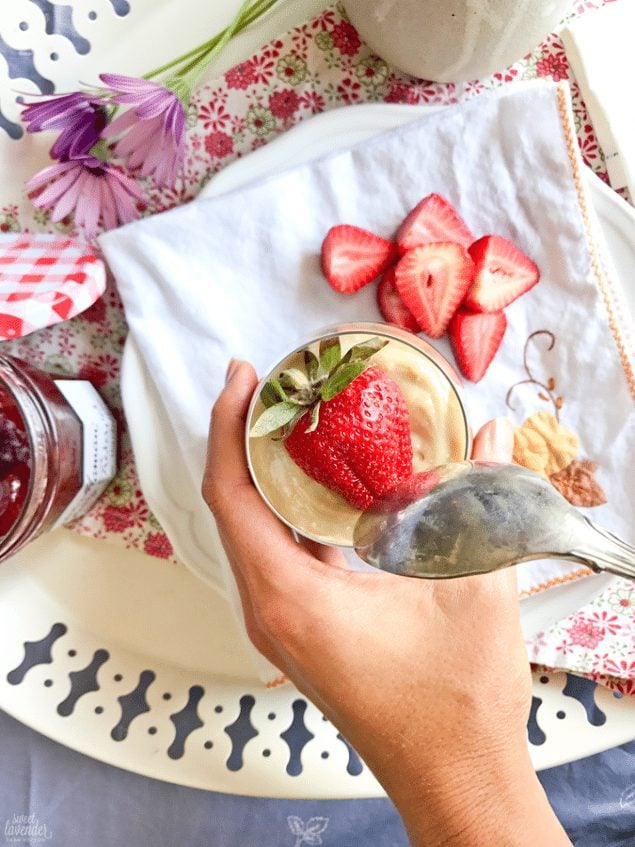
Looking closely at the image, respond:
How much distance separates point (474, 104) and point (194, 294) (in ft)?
1.06

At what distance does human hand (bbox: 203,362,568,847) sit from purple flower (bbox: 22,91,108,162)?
13.0 inches

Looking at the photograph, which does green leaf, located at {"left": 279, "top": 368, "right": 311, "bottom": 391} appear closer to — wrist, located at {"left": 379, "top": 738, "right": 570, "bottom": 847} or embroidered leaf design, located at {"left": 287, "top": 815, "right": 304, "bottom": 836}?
wrist, located at {"left": 379, "top": 738, "right": 570, "bottom": 847}

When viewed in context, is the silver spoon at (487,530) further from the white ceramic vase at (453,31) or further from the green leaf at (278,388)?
the white ceramic vase at (453,31)

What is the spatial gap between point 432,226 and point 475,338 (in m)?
0.12

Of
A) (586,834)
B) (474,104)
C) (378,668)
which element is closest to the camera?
(378,668)

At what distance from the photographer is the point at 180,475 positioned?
0.73m

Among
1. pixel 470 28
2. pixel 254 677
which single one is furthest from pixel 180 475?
pixel 470 28

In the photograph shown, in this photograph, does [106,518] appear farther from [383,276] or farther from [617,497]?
[617,497]

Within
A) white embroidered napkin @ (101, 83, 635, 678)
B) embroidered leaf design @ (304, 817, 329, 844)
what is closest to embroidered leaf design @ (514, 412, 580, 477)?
white embroidered napkin @ (101, 83, 635, 678)

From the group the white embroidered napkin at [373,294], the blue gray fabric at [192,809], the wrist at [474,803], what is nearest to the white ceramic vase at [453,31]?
the white embroidered napkin at [373,294]

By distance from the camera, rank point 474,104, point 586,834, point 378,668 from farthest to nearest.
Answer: point 586,834 → point 474,104 → point 378,668

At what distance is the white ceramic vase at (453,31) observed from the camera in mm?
543

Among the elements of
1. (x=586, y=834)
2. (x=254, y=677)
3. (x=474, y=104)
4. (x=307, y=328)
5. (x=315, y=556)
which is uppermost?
(x=474, y=104)

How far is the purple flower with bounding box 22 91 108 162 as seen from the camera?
2.22 ft
